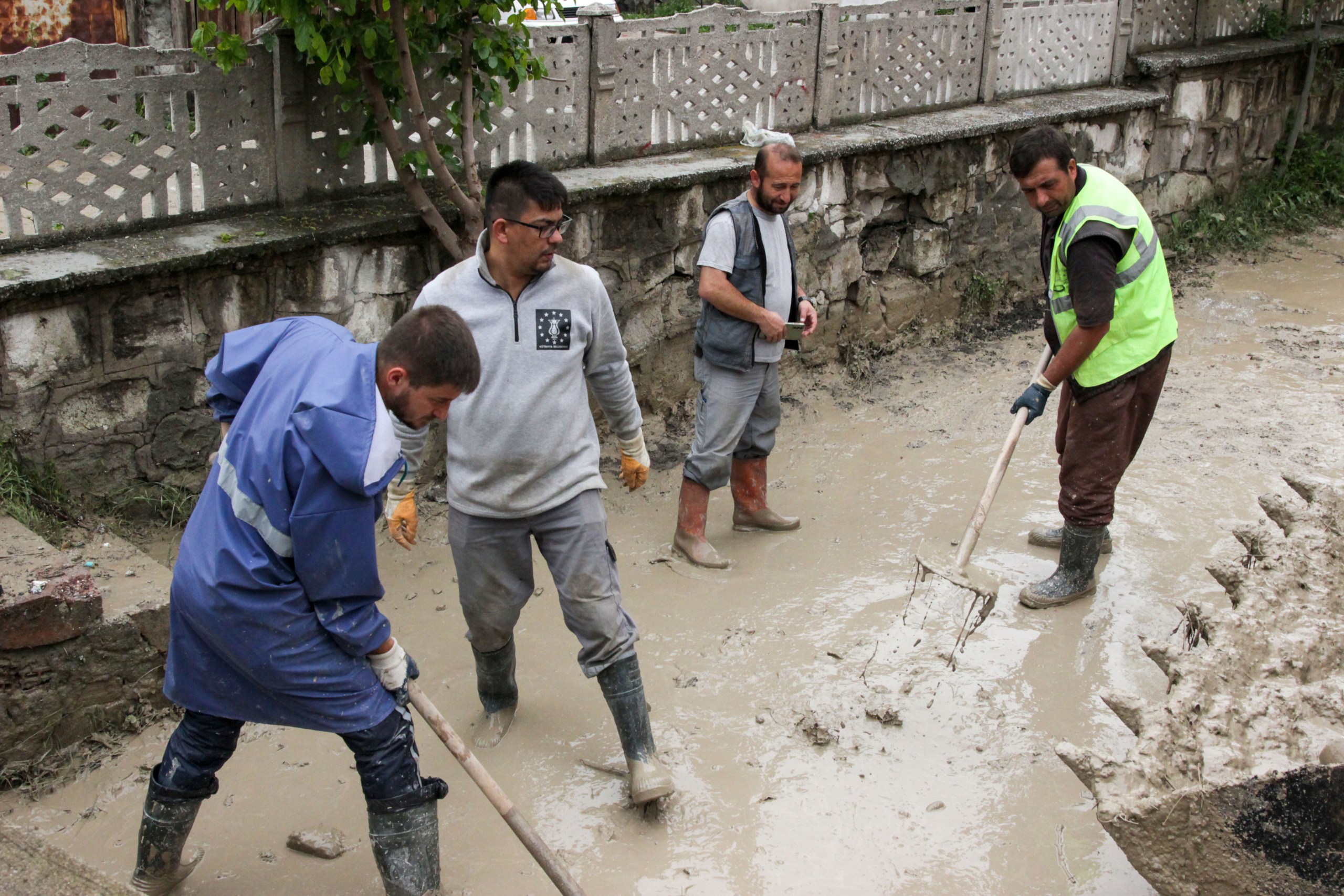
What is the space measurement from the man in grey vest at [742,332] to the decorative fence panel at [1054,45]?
3.81m

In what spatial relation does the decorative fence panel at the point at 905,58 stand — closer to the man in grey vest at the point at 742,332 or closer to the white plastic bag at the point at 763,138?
the white plastic bag at the point at 763,138

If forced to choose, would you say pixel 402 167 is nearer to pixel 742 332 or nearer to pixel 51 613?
pixel 742 332

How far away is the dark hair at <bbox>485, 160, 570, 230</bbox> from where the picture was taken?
10.2 feet

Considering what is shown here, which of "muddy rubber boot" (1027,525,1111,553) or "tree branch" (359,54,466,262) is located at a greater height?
"tree branch" (359,54,466,262)

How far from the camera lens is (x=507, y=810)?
277cm

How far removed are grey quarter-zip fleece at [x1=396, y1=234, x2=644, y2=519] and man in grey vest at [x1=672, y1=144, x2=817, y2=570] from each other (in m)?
1.28

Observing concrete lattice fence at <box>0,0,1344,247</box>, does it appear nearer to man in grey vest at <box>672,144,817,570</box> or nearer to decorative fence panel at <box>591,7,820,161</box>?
decorative fence panel at <box>591,7,820,161</box>

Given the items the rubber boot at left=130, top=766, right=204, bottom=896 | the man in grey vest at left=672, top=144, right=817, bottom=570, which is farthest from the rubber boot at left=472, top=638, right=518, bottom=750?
the man in grey vest at left=672, top=144, right=817, bottom=570

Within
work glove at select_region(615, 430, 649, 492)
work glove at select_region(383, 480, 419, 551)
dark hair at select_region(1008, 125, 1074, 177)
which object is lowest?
work glove at select_region(383, 480, 419, 551)

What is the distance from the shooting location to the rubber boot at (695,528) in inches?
187

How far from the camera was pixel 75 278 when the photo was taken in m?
3.94

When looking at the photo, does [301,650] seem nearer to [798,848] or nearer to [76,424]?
[798,848]

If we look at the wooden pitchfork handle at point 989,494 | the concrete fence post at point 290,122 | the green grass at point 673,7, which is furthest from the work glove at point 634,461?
the green grass at point 673,7

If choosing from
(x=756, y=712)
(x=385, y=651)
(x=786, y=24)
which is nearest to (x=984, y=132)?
(x=786, y=24)
